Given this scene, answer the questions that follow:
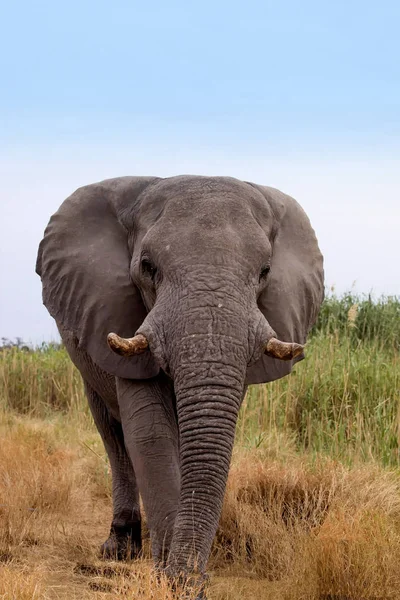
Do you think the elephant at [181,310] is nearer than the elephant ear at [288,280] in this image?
Yes

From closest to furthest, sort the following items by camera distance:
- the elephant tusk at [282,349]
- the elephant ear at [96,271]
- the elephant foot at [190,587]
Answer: the elephant foot at [190,587] → the elephant tusk at [282,349] → the elephant ear at [96,271]

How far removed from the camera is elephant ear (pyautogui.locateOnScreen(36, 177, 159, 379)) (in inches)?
195

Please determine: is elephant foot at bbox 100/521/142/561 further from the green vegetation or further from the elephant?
the green vegetation

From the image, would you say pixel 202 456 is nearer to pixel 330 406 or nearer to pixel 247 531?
pixel 247 531

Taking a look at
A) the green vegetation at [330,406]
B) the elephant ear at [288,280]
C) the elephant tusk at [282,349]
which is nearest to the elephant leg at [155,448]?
the elephant ear at [288,280]

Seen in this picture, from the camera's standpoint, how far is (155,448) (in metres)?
4.69

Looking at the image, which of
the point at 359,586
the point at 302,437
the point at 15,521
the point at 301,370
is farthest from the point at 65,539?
the point at 301,370

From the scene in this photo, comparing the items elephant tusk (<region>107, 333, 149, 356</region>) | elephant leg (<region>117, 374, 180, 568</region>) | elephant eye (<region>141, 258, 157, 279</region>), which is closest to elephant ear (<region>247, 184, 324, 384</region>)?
elephant leg (<region>117, 374, 180, 568</region>)

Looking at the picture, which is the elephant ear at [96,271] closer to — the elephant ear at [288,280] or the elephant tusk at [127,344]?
the elephant tusk at [127,344]

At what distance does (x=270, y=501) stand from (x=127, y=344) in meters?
2.62

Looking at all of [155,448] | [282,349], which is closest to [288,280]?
[282,349]

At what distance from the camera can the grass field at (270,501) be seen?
4699 mm

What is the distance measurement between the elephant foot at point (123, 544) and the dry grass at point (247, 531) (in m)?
0.10

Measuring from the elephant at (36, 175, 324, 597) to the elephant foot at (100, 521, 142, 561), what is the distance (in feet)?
0.16
